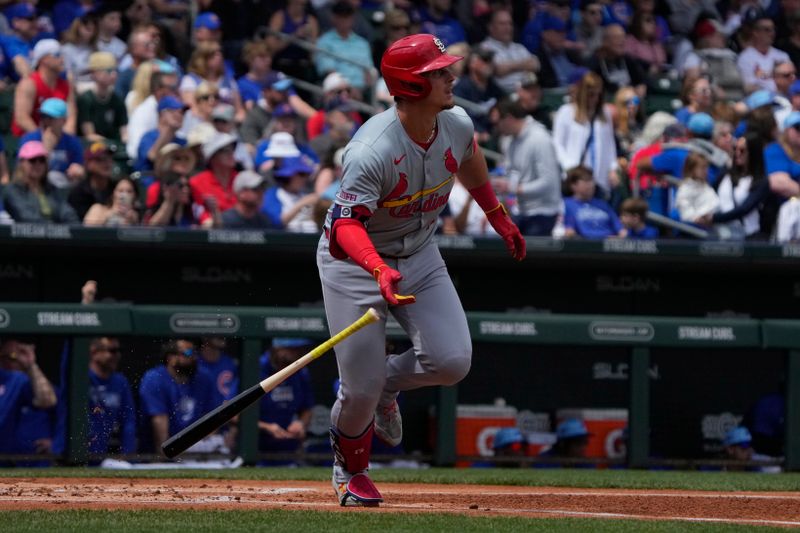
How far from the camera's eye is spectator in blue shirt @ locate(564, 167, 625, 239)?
10.5m

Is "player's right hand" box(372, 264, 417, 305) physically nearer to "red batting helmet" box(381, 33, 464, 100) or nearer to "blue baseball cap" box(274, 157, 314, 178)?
"red batting helmet" box(381, 33, 464, 100)

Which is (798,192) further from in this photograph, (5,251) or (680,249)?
(5,251)

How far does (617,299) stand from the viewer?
33.6ft

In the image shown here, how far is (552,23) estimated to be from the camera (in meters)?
14.0

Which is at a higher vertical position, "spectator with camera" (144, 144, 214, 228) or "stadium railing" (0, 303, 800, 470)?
"spectator with camera" (144, 144, 214, 228)

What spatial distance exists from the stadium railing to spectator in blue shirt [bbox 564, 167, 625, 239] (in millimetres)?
1574

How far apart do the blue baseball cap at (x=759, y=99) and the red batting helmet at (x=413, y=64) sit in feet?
23.4

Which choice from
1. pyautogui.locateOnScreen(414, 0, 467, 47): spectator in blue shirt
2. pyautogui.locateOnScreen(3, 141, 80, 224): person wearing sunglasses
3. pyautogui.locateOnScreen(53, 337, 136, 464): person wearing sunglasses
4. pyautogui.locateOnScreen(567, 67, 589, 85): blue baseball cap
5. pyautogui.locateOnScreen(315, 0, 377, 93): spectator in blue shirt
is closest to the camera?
pyautogui.locateOnScreen(53, 337, 136, 464): person wearing sunglasses

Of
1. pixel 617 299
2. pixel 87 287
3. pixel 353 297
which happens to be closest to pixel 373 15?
pixel 617 299

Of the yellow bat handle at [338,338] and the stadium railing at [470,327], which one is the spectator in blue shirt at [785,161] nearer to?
the stadium railing at [470,327]

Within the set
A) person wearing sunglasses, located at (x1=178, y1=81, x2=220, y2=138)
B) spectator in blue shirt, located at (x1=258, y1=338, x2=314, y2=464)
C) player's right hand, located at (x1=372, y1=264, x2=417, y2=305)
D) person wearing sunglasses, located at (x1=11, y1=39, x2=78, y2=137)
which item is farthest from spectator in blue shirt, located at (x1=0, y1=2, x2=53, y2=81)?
player's right hand, located at (x1=372, y1=264, x2=417, y2=305)

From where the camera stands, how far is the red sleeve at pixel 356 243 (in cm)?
554

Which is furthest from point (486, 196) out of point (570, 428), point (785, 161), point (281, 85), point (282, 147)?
point (281, 85)

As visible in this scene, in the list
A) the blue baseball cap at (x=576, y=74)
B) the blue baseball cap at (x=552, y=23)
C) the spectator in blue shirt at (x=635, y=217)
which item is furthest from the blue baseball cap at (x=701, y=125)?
the blue baseball cap at (x=552, y=23)
